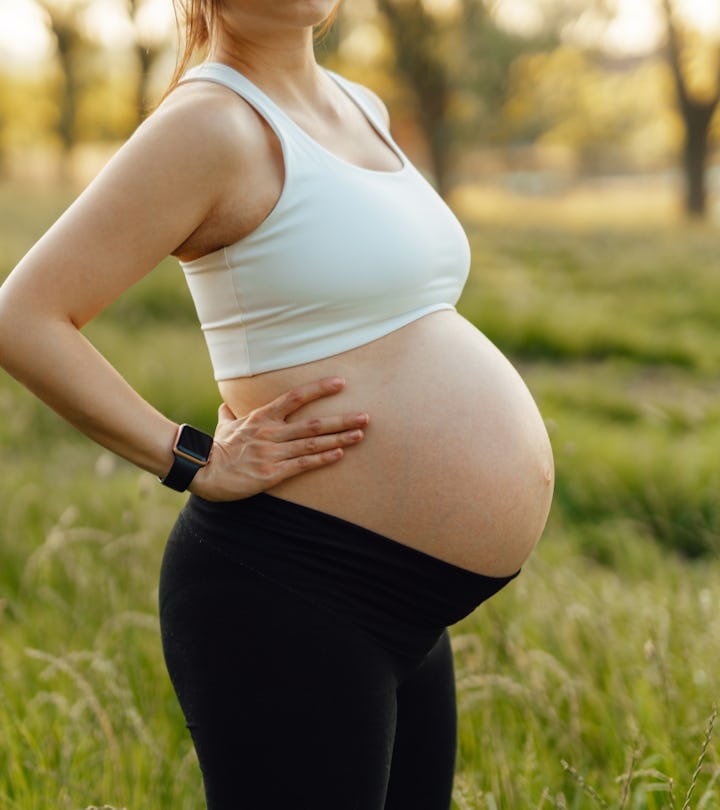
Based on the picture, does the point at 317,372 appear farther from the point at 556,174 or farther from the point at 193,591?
the point at 556,174

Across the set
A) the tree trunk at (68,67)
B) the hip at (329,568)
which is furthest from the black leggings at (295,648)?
the tree trunk at (68,67)

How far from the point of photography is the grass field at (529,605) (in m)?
2.21

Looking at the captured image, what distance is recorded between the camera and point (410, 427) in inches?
55.7

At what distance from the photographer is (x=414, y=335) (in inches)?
57.0

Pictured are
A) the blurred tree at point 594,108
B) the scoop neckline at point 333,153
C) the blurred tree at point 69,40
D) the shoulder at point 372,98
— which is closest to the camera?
the scoop neckline at point 333,153

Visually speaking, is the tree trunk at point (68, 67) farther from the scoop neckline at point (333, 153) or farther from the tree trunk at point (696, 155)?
the scoop neckline at point (333, 153)

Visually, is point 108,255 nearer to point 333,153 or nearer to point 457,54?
point 333,153

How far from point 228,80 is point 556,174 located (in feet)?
214

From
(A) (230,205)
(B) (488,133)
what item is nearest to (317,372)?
(A) (230,205)

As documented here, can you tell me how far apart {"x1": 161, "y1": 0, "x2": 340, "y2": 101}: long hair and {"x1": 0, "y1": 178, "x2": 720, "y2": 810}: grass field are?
1.13 m

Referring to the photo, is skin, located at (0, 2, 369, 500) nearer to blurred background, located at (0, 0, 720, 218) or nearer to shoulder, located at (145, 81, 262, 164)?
shoulder, located at (145, 81, 262, 164)

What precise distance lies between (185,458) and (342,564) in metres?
0.27

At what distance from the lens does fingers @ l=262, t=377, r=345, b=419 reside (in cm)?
138

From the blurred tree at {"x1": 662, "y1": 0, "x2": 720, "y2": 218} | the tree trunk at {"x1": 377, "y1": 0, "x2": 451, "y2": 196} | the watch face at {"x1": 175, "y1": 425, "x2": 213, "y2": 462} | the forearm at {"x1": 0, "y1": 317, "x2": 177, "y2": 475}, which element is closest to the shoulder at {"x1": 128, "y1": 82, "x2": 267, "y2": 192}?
the forearm at {"x1": 0, "y1": 317, "x2": 177, "y2": 475}
